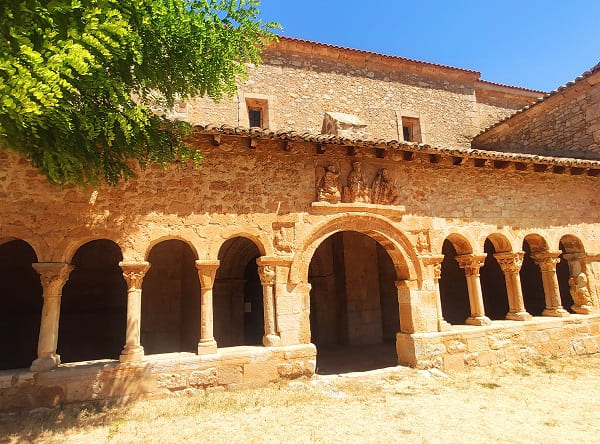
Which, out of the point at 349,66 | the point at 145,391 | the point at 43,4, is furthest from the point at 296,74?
the point at 145,391

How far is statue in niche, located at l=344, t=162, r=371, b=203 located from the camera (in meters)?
6.88

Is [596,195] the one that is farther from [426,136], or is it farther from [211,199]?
[211,199]

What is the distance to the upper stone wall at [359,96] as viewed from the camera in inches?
424

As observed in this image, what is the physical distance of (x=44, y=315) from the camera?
536 cm

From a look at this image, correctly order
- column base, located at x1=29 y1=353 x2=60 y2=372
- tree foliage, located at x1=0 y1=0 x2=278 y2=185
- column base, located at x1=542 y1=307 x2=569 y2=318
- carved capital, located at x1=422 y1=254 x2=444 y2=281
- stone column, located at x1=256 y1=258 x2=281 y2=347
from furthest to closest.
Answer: column base, located at x1=542 y1=307 x2=569 y2=318
carved capital, located at x1=422 y1=254 x2=444 y2=281
stone column, located at x1=256 y1=258 x2=281 y2=347
column base, located at x1=29 y1=353 x2=60 y2=372
tree foliage, located at x1=0 y1=0 x2=278 y2=185

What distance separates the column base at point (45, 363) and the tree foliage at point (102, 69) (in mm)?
2589

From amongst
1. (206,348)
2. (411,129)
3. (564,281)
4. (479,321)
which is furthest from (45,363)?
(564,281)

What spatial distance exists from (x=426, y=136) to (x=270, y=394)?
9.70 metres

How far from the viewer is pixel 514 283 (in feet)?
26.5

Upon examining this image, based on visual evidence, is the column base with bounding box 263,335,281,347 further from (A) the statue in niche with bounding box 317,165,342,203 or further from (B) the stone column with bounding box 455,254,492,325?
(B) the stone column with bounding box 455,254,492,325

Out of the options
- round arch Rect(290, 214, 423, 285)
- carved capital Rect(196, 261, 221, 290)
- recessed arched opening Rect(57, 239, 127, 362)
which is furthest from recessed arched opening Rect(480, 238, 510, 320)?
recessed arched opening Rect(57, 239, 127, 362)

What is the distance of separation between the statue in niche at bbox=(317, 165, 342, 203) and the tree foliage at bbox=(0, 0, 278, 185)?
7.50ft

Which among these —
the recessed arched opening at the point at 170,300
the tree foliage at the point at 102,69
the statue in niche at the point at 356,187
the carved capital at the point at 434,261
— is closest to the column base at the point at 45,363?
the tree foliage at the point at 102,69

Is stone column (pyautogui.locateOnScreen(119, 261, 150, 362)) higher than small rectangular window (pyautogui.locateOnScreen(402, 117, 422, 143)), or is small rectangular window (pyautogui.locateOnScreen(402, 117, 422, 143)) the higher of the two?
small rectangular window (pyautogui.locateOnScreen(402, 117, 422, 143))
